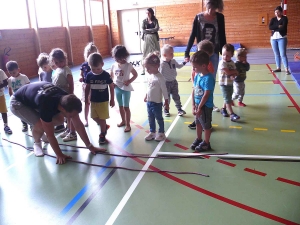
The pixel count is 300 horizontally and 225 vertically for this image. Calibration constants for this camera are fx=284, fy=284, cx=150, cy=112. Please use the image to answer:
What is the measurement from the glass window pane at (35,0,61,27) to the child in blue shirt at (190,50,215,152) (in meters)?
9.06

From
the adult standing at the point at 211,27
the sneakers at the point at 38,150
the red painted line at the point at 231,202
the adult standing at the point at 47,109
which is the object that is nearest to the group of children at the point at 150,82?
the adult standing at the point at 211,27

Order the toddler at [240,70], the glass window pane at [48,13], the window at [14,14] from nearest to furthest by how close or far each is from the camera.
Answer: the toddler at [240,70] → the window at [14,14] → the glass window pane at [48,13]

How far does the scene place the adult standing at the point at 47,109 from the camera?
9.46 feet

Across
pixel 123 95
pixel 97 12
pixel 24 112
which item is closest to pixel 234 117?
pixel 123 95

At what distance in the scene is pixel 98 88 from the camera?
3701 millimetres

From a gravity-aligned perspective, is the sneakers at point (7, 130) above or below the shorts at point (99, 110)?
below

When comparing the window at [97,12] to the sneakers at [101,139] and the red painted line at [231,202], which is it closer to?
the sneakers at [101,139]

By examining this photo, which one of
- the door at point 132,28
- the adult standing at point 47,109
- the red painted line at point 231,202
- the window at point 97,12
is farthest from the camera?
the door at point 132,28

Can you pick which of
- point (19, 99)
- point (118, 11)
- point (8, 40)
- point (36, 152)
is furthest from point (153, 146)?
point (118, 11)

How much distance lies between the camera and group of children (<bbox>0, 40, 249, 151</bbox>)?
10.7 ft

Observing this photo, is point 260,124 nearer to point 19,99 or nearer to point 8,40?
point 19,99

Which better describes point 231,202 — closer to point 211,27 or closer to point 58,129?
point 211,27

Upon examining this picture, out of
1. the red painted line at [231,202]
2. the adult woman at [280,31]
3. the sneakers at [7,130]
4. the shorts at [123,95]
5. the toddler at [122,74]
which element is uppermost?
the adult woman at [280,31]

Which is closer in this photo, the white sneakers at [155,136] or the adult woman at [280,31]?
the white sneakers at [155,136]
